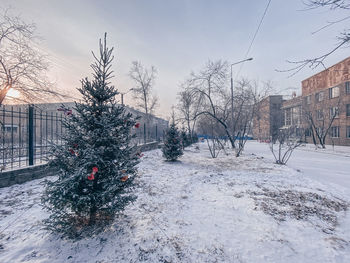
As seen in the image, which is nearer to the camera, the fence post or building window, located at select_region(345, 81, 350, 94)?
the fence post

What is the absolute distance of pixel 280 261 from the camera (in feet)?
6.47

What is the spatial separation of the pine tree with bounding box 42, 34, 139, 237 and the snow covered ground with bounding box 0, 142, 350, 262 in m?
0.36

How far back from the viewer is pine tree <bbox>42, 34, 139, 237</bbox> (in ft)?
7.14

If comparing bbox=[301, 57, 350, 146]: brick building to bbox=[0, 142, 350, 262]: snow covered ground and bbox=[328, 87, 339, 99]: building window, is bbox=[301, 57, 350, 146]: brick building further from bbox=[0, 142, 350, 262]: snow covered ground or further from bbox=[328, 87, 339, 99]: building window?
bbox=[0, 142, 350, 262]: snow covered ground

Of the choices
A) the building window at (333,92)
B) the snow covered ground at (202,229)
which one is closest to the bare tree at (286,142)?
the snow covered ground at (202,229)

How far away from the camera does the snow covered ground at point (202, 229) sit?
2.05m

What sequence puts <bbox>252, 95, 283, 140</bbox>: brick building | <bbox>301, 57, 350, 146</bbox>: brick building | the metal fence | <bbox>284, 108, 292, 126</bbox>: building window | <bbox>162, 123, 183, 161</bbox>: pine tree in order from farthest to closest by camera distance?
<bbox>284, 108, 292, 126</bbox>: building window < <bbox>252, 95, 283, 140</bbox>: brick building < <bbox>301, 57, 350, 146</bbox>: brick building < <bbox>162, 123, 183, 161</bbox>: pine tree < the metal fence

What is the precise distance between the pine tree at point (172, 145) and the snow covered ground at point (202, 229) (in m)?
4.93

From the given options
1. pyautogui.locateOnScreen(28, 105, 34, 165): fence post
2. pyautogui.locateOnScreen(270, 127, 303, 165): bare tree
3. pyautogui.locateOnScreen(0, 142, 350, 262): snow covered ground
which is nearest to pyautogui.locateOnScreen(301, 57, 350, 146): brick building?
pyautogui.locateOnScreen(270, 127, 303, 165): bare tree

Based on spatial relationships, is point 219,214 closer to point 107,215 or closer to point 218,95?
point 107,215

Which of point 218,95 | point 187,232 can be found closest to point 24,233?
point 187,232

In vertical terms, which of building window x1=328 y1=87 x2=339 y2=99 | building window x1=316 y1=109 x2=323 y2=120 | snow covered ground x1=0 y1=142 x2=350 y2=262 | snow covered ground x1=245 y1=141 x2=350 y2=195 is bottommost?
snow covered ground x1=245 y1=141 x2=350 y2=195

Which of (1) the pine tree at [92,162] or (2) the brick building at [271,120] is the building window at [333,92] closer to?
(2) the brick building at [271,120]

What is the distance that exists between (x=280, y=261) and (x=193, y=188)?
9.09 ft
